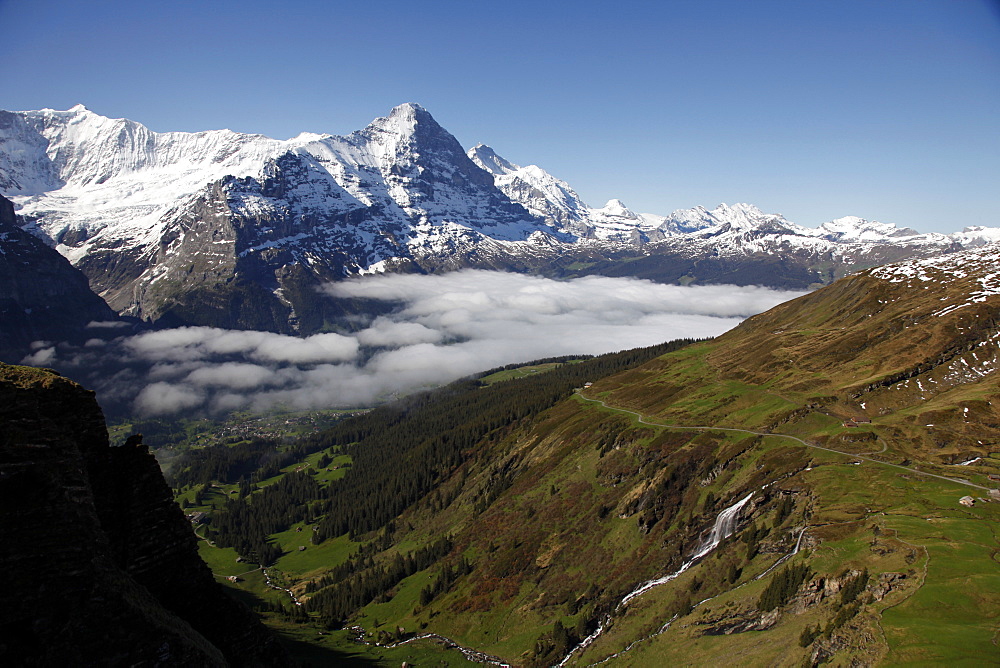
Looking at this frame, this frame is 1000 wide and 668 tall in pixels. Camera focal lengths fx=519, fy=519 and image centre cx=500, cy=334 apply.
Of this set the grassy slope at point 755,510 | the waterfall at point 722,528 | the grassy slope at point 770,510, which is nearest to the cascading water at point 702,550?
the waterfall at point 722,528

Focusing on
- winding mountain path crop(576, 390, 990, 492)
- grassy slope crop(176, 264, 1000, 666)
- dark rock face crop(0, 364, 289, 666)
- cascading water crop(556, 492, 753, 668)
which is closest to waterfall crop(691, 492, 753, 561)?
cascading water crop(556, 492, 753, 668)

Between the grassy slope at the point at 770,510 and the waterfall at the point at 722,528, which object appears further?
the waterfall at the point at 722,528

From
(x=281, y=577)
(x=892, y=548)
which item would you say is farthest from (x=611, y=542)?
(x=281, y=577)

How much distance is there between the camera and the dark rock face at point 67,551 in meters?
17.8

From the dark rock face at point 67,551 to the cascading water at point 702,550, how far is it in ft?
277

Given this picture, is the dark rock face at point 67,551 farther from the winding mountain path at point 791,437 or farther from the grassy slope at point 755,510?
the winding mountain path at point 791,437

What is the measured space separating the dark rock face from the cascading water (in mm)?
84440

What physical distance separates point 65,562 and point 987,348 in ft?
514

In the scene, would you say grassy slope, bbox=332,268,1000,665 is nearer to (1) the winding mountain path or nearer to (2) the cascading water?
(1) the winding mountain path

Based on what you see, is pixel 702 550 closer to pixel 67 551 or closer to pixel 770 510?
pixel 770 510

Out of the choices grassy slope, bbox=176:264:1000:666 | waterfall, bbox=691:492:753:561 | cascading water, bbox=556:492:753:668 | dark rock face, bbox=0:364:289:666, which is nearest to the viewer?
dark rock face, bbox=0:364:289:666

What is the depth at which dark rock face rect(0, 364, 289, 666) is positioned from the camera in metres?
17.8

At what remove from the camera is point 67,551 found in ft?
61.3

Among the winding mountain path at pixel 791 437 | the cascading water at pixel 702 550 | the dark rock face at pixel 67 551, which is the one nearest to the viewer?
the dark rock face at pixel 67 551
